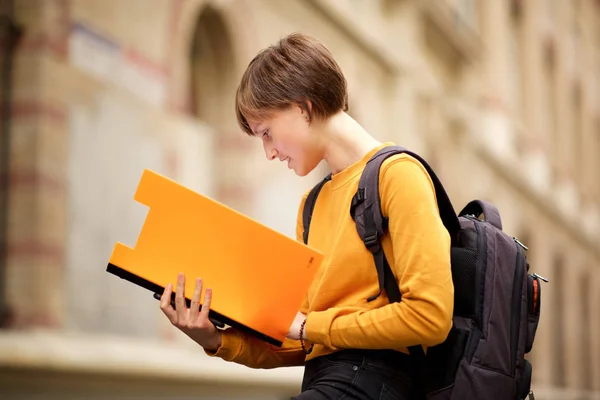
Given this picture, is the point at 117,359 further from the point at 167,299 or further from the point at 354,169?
the point at 354,169

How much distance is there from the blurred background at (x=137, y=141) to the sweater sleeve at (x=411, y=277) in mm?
3747

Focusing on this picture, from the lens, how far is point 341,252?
239 centimetres

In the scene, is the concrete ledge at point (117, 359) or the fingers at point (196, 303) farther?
the concrete ledge at point (117, 359)

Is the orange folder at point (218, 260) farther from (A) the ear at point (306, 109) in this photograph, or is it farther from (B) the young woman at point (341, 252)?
(A) the ear at point (306, 109)


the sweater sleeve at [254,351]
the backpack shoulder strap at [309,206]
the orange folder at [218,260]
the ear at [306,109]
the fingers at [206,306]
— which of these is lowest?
the sweater sleeve at [254,351]

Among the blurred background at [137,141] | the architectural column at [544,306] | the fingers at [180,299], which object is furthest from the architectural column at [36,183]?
the architectural column at [544,306]

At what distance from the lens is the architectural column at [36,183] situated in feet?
20.6

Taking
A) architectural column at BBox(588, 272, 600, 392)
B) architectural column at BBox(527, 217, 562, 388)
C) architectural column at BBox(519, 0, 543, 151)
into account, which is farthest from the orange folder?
architectural column at BBox(588, 272, 600, 392)

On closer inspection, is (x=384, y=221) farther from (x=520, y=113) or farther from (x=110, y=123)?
(x=520, y=113)

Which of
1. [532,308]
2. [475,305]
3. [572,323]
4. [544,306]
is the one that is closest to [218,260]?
[475,305]

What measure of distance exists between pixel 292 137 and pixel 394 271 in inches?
14.6

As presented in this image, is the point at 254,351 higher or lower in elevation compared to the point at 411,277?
lower

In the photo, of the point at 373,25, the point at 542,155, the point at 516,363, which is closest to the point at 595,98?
the point at 542,155

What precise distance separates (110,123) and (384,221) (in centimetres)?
495
